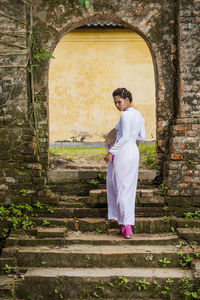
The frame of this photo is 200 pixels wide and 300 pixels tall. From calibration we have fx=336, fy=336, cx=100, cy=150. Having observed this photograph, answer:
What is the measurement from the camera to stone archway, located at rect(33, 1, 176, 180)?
5289 millimetres

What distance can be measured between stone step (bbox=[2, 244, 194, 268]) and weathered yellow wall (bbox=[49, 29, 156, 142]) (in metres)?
6.65

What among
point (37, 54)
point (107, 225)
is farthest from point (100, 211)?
point (37, 54)

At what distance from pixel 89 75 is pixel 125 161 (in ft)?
22.5

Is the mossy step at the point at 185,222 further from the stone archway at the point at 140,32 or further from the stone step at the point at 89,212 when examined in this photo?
the stone archway at the point at 140,32

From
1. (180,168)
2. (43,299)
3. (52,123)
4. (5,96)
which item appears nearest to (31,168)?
(5,96)

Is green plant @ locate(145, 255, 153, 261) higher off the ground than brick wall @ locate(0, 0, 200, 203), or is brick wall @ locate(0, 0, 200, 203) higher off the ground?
brick wall @ locate(0, 0, 200, 203)

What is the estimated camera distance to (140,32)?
17.6ft

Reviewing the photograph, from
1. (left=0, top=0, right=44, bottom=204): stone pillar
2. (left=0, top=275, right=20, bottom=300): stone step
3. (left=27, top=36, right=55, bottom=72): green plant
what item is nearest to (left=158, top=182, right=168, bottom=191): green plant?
(left=0, top=0, right=44, bottom=204): stone pillar

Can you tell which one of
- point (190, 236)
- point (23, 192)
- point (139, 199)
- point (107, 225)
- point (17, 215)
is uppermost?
point (23, 192)

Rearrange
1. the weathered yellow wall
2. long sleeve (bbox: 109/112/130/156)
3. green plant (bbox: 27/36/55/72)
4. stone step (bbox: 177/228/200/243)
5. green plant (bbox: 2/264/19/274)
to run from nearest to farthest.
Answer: green plant (bbox: 2/264/19/274) < long sleeve (bbox: 109/112/130/156) < stone step (bbox: 177/228/200/243) < green plant (bbox: 27/36/55/72) < the weathered yellow wall

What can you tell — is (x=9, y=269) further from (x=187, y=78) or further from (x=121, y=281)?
(x=187, y=78)

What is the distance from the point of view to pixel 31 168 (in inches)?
195

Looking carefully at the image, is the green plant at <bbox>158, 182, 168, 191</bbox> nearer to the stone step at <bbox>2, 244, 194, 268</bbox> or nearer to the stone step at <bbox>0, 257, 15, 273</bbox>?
the stone step at <bbox>2, 244, 194, 268</bbox>

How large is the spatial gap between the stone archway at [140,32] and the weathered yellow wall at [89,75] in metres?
5.21
